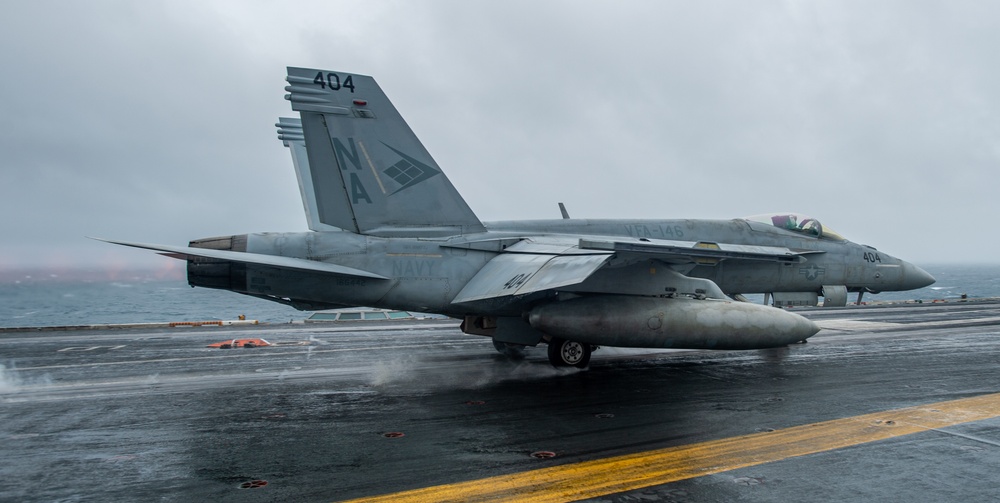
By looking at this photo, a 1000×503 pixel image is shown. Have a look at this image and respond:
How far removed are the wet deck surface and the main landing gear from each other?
28cm

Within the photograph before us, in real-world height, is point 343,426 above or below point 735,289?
A: below

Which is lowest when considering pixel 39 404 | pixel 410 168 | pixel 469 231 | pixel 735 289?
pixel 39 404

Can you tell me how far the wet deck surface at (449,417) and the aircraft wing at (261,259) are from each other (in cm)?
190

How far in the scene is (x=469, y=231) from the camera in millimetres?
13008

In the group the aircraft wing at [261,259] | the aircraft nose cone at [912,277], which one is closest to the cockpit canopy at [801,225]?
the aircraft nose cone at [912,277]

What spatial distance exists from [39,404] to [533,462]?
777cm

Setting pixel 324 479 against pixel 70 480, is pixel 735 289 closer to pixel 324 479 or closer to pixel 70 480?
pixel 324 479

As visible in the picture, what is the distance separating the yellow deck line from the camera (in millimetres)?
5691

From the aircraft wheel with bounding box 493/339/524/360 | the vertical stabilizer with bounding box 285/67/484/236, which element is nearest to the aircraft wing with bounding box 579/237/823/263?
the vertical stabilizer with bounding box 285/67/484/236

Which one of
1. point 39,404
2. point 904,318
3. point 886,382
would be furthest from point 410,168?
point 904,318

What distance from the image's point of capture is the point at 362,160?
12.1 metres

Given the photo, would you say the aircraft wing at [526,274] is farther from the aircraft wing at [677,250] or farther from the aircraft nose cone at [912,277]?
the aircraft nose cone at [912,277]

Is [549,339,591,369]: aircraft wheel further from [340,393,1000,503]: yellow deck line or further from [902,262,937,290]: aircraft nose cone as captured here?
[902,262,937,290]: aircraft nose cone

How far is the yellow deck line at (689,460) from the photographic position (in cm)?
569
